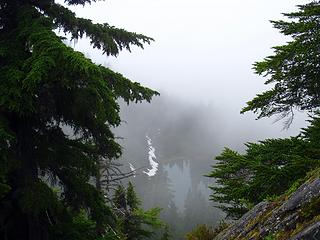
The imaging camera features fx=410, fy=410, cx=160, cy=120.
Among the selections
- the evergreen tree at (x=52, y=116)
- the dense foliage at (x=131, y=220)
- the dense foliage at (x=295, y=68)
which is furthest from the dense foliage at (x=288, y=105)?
the dense foliage at (x=131, y=220)

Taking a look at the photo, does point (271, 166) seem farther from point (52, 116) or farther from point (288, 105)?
point (52, 116)

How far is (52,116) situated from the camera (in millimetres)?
10883

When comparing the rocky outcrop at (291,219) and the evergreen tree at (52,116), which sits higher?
the evergreen tree at (52,116)

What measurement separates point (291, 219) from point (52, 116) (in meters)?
7.07

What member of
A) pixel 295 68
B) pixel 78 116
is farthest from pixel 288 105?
pixel 78 116

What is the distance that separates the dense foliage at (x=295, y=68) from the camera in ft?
31.4

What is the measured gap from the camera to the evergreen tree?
853 cm

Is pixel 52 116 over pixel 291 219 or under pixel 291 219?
over

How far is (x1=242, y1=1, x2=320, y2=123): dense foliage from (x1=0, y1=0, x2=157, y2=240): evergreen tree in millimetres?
3160

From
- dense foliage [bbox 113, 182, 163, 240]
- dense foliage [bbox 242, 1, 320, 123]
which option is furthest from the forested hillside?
dense foliage [bbox 113, 182, 163, 240]

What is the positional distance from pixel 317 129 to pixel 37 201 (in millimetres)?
7275

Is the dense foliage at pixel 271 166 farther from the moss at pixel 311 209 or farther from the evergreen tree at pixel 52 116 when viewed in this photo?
Answer: the evergreen tree at pixel 52 116

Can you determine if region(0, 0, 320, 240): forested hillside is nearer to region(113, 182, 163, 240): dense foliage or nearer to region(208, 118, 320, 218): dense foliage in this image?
region(208, 118, 320, 218): dense foliage

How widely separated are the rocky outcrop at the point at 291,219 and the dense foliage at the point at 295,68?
3803 millimetres
